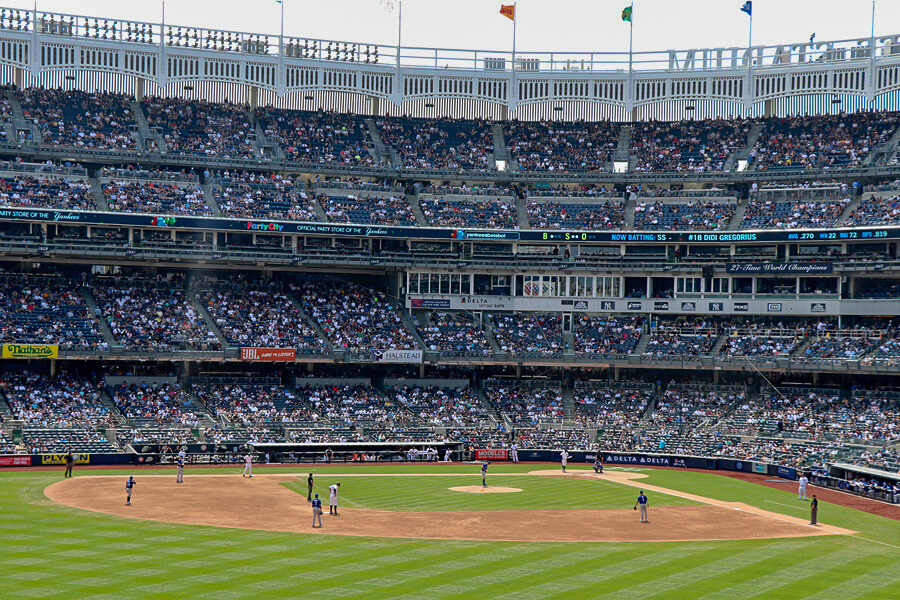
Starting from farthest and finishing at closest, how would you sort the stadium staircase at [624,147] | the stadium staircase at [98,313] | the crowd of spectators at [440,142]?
the stadium staircase at [624,147] → the crowd of spectators at [440,142] → the stadium staircase at [98,313]

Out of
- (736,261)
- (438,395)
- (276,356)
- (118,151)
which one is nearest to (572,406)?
(438,395)

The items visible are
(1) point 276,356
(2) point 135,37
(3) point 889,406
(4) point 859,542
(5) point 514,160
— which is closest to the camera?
(4) point 859,542

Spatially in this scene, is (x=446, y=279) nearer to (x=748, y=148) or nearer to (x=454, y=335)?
(x=454, y=335)

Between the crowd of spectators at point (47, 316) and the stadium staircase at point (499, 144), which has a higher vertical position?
the stadium staircase at point (499, 144)

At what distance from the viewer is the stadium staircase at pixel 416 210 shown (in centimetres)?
7744

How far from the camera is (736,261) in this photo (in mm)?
74562

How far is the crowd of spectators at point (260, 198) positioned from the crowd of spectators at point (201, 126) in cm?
250

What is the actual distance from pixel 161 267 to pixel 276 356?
13152mm

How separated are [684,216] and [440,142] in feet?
73.7

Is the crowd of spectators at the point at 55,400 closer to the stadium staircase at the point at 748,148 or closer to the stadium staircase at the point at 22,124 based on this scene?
the stadium staircase at the point at 22,124

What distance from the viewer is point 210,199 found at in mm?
74125

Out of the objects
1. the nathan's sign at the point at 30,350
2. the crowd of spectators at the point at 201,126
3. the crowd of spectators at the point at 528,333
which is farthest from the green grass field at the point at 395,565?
the crowd of spectators at the point at 201,126

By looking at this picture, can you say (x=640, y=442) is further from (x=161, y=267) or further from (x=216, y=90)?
(x=216, y=90)

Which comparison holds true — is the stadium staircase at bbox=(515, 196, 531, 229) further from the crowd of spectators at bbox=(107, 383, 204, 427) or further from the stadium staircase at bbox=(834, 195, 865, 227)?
the crowd of spectators at bbox=(107, 383, 204, 427)
